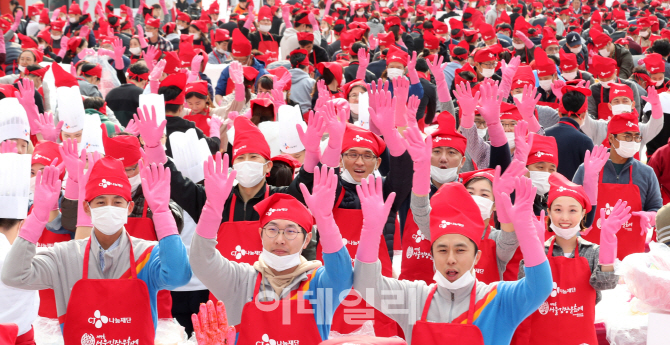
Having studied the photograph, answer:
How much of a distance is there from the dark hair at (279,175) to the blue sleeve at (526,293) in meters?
2.16

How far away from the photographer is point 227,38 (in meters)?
12.8

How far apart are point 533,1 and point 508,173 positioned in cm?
1927

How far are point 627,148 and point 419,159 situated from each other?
2714mm

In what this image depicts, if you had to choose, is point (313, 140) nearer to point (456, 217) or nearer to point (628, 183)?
point (456, 217)

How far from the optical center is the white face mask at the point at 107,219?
12.7 ft

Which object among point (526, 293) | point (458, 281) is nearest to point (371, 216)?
point (458, 281)

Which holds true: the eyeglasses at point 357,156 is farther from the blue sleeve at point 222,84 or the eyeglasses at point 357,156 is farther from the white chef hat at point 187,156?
A: the blue sleeve at point 222,84

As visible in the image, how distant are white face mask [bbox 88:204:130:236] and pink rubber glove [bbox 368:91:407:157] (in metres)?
1.62

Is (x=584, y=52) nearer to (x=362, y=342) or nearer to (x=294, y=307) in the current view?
(x=294, y=307)

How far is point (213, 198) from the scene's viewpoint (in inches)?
137

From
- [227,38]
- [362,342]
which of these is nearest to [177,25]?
[227,38]

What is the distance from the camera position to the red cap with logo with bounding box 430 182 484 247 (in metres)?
3.48

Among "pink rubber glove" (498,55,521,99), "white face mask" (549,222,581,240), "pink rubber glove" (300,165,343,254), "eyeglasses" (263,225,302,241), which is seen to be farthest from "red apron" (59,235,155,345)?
"pink rubber glove" (498,55,521,99)

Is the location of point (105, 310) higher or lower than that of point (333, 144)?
lower
